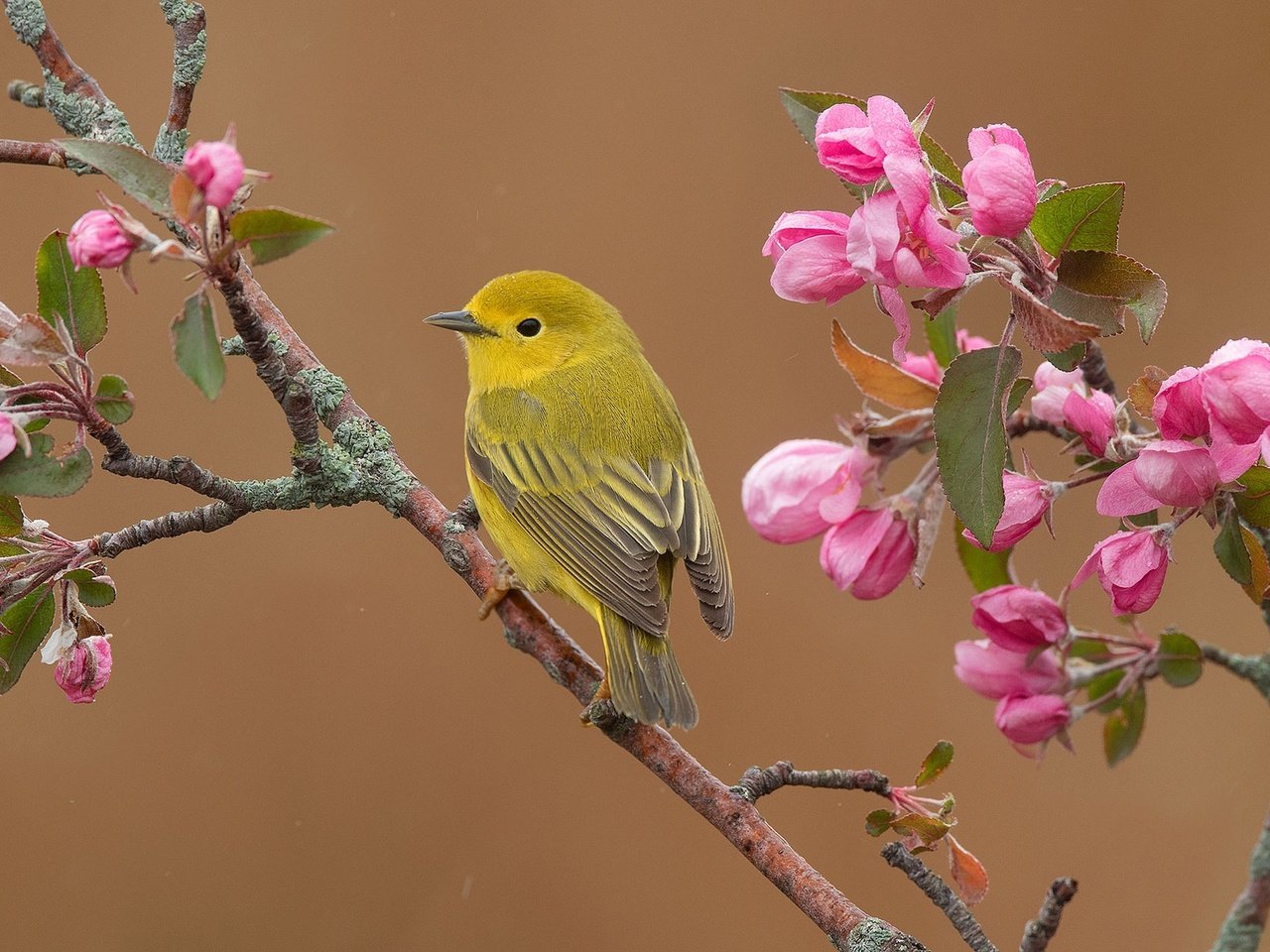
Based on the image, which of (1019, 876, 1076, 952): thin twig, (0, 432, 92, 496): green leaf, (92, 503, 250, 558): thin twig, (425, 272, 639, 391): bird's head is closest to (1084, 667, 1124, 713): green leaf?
(1019, 876, 1076, 952): thin twig

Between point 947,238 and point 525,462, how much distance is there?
1.26 m

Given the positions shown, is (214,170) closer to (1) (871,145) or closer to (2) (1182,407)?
(1) (871,145)

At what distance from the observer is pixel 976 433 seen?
0.99 meters

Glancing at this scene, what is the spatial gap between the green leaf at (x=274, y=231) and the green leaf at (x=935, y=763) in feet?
2.50

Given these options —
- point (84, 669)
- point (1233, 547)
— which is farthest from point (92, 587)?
point (1233, 547)

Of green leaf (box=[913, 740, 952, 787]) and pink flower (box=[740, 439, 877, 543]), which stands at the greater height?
pink flower (box=[740, 439, 877, 543])

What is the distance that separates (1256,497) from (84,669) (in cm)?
105

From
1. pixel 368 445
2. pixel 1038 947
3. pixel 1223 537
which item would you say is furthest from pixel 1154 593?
pixel 368 445

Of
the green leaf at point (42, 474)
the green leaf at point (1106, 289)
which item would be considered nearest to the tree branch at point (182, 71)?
the green leaf at point (42, 474)

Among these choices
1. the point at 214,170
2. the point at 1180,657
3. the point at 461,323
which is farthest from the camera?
the point at 461,323

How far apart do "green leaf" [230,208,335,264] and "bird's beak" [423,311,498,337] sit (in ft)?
4.41

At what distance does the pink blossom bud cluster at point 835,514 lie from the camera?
1229mm

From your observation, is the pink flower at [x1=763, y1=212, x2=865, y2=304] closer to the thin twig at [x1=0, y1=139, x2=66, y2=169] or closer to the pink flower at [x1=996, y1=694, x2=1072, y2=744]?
the pink flower at [x1=996, y1=694, x2=1072, y2=744]

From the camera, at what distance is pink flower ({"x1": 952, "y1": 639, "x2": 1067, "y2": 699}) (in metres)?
1.30
